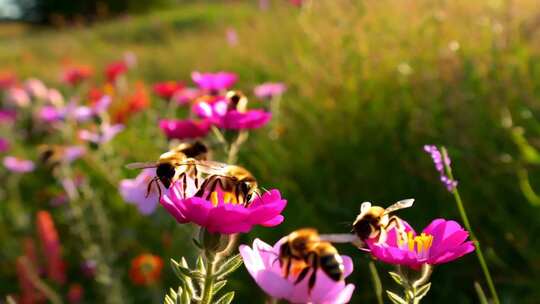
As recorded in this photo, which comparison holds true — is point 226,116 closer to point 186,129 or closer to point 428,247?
point 186,129

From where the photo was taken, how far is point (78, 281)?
2.96 m

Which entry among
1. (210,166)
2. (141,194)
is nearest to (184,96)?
(141,194)

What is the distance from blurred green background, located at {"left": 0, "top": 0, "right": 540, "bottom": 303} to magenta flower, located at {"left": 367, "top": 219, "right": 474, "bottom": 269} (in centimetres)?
88

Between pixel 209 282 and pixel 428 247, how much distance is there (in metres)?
0.30

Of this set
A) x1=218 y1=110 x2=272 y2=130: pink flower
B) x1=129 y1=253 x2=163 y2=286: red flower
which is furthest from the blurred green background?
x1=218 y1=110 x2=272 y2=130: pink flower

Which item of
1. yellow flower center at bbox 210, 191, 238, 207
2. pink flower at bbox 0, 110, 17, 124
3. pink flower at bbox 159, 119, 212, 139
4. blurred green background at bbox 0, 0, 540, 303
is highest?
yellow flower center at bbox 210, 191, 238, 207

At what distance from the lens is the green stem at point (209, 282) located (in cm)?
81

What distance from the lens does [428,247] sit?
0.92 m

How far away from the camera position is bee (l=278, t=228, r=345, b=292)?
2.43ft

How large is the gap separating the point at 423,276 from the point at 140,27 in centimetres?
1464

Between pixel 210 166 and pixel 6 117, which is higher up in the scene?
pixel 210 166

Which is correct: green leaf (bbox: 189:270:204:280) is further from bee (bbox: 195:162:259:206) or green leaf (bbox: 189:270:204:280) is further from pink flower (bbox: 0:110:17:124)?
pink flower (bbox: 0:110:17:124)

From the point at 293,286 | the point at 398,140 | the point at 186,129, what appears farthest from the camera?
the point at 398,140

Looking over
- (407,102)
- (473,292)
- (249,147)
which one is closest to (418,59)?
(407,102)
